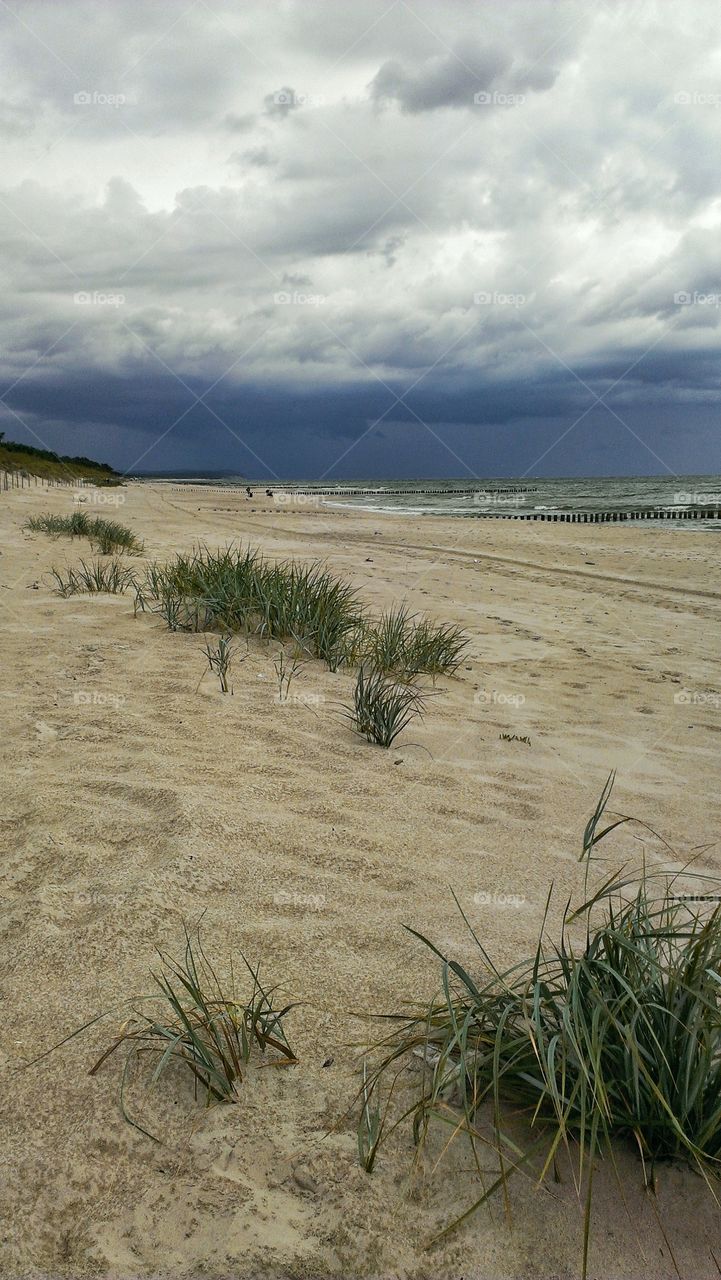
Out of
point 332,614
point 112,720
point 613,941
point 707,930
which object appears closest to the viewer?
point 707,930

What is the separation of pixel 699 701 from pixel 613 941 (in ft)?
14.0

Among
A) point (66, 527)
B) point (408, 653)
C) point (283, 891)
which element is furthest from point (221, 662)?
point (66, 527)

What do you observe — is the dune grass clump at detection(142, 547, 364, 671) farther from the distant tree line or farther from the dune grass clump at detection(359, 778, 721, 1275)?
the distant tree line

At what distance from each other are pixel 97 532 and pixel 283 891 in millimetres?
8972

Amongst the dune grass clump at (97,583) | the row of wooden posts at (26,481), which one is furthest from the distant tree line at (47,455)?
the dune grass clump at (97,583)

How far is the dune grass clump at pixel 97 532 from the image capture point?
9.88 meters

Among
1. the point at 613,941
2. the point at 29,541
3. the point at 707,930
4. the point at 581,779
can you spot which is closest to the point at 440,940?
the point at 613,941

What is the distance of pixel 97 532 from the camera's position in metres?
10.8

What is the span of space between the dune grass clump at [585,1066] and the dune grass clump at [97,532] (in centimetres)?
844

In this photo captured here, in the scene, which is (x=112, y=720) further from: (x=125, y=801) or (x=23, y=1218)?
(x=23, y=1218)

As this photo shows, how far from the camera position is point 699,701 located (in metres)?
5.87

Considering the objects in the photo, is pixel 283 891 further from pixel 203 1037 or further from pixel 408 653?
pixel 408 653

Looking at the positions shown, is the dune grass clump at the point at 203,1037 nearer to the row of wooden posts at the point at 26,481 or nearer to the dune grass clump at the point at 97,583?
the dune grass clump at the point at 97,583

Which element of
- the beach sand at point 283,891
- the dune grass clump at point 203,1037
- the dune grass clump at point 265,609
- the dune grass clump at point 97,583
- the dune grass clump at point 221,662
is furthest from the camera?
the dune grass clump at point 97,583
